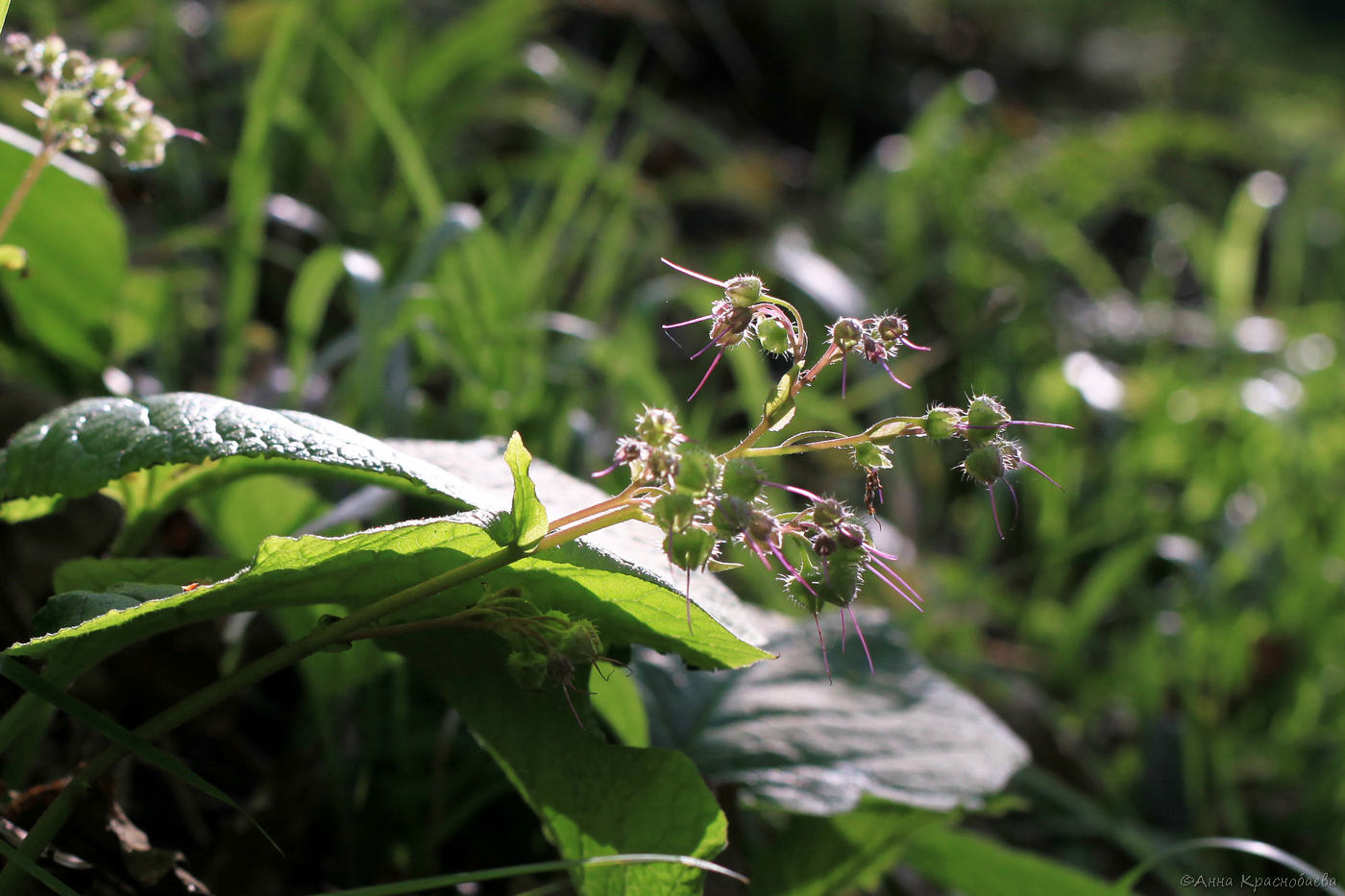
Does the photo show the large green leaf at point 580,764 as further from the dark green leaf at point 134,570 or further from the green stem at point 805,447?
the green stem at point 805,447

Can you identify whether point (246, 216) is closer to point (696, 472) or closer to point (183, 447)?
point (183, 447)

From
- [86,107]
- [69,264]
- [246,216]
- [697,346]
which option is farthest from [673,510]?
[697,346]

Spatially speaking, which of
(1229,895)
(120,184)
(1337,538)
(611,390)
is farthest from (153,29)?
(1337,538)

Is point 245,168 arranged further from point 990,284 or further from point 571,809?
point 990,284

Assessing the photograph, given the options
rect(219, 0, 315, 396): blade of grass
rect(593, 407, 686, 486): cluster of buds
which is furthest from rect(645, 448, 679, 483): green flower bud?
rect(219, 0, 315, 396): blade of grass

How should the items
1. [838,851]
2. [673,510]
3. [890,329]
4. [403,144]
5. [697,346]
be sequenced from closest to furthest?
[673,510] < [890,329] < [838,851] < [403,144] < [697,346]
